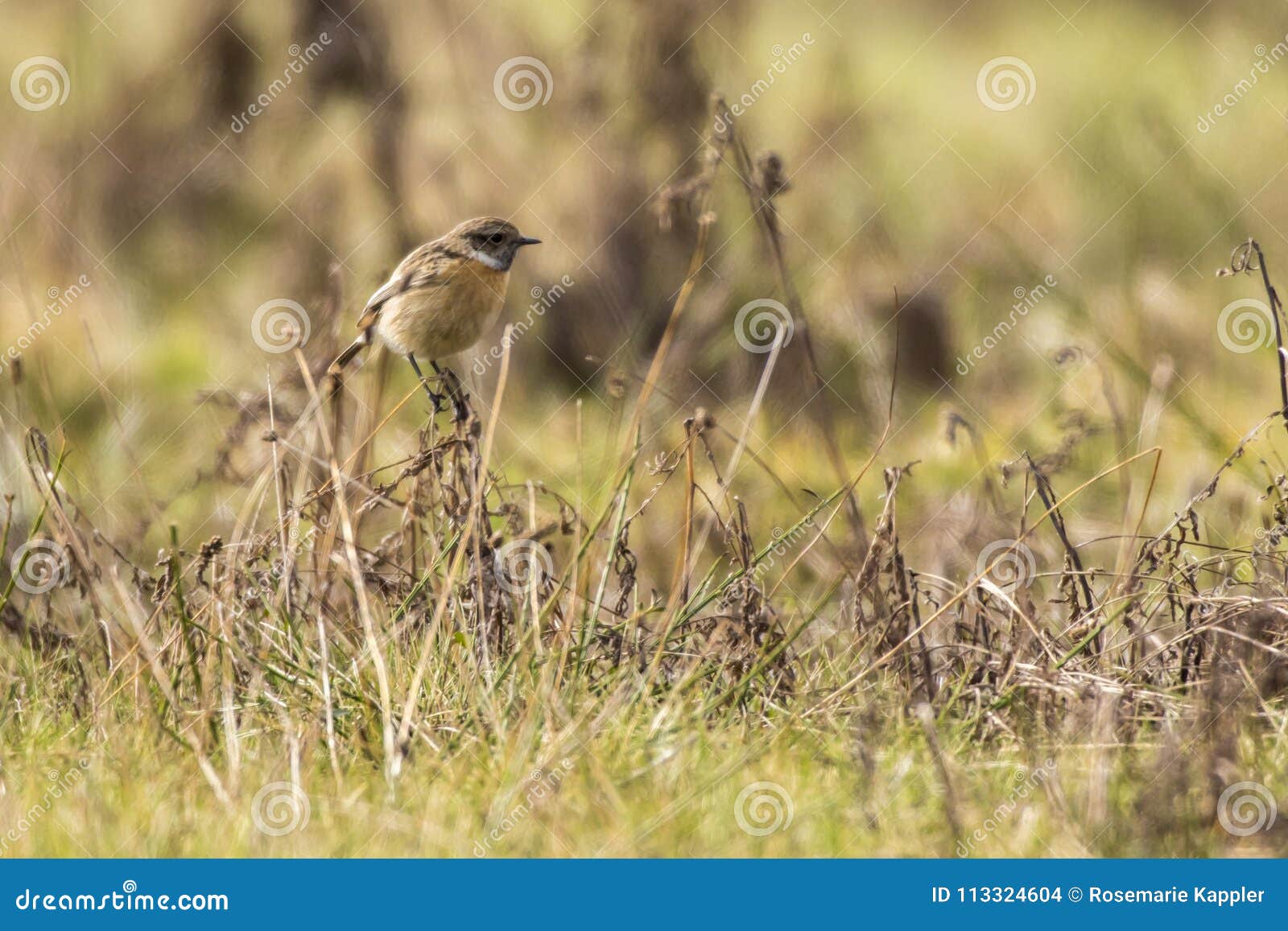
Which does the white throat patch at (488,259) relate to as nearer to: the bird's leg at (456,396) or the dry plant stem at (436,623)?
the bird's leg at (456,396)

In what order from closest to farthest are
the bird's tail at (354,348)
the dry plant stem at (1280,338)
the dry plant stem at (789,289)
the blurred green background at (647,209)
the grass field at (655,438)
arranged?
the dry plant stem at (789,289) → the grass field at (655,438) → the dry plant stem at (1280,338) → the bird's tail at (354,348) → the blurred green background at (647,209)

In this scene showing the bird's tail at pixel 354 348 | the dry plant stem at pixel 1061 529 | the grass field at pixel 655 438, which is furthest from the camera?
the bird's tail at pixel 354 348

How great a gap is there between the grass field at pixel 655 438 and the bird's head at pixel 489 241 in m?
0.44

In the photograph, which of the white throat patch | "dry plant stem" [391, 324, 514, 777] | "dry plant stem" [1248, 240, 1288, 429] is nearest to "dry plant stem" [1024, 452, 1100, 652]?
"dry plant stem" [1248, 240, 1288, 429]

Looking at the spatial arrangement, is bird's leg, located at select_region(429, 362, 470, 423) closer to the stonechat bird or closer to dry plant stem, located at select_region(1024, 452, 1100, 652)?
the stonechat bird

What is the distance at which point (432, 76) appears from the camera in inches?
316

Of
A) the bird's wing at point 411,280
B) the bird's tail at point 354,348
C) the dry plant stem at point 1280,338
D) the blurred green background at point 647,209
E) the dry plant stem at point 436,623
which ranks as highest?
the blurred green background at point 647,209

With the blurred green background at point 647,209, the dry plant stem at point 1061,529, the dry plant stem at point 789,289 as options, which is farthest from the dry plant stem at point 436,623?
the blurred green background at point 647,209

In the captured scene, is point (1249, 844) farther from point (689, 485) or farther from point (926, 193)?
point (926, 193)

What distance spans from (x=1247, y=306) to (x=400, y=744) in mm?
5389

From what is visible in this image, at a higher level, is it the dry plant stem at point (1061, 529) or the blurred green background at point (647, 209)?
the blurred green background at point (647, 209)

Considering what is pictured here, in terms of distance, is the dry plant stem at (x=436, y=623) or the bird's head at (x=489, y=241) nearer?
the dry plant stem at (x=436, y=623)

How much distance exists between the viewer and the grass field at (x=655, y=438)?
121 inches

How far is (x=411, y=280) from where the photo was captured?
4477 mm
